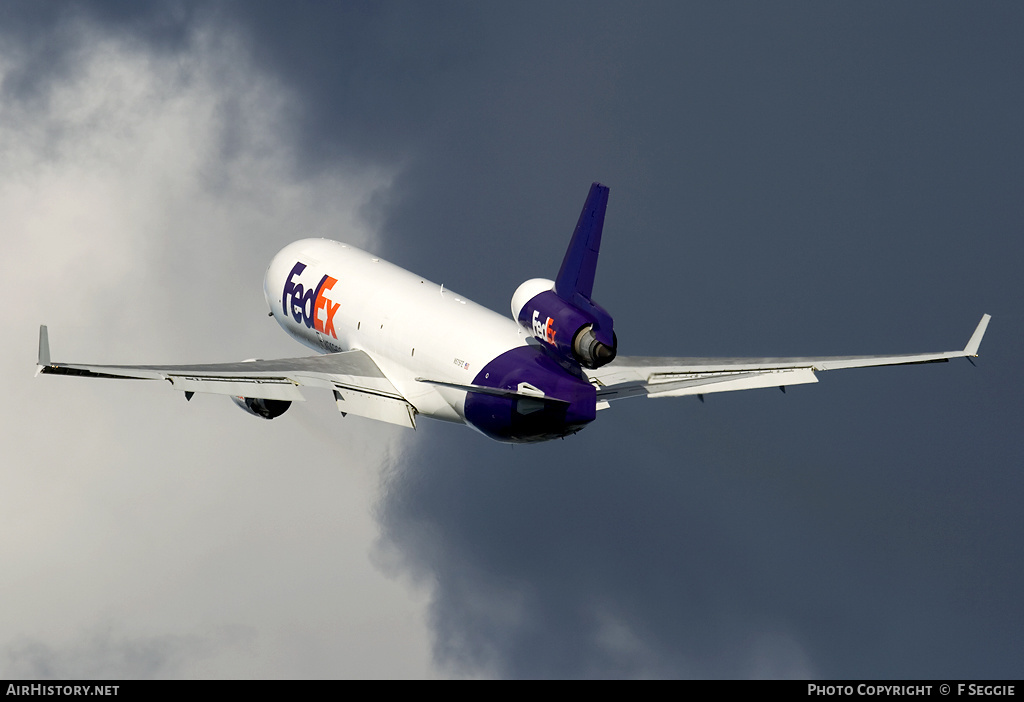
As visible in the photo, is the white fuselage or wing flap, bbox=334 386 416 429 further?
wing flap, bbox=334 386 416 429

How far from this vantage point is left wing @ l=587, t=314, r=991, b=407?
4947 cm

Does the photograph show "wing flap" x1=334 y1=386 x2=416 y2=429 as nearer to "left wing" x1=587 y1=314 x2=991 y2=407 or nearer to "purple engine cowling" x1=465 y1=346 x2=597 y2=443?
"purple engine cowling" x1=465 y1=346 x2=597 y2=443

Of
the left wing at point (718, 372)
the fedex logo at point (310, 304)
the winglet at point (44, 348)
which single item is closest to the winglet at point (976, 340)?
the left wing at point (718, 372)

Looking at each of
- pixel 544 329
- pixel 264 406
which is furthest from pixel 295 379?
pixel 544 329

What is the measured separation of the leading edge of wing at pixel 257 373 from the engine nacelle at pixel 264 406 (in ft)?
6.88

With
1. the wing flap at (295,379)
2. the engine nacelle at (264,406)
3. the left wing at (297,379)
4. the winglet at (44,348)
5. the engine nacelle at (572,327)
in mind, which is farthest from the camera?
the engine nacelle at (264,406)

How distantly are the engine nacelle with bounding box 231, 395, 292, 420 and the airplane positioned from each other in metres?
0.05

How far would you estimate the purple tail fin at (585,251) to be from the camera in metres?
46.2

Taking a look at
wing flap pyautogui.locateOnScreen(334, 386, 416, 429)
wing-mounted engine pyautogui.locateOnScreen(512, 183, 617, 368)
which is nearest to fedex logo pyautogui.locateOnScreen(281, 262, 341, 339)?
wing flap pyautogui.locateOnScreen(334, 386, 416, 429)

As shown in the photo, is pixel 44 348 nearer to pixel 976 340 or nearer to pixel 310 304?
pixel 310 304

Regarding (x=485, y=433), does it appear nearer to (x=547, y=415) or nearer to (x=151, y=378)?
(x=547, y=415)

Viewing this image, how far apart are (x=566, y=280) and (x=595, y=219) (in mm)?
2232

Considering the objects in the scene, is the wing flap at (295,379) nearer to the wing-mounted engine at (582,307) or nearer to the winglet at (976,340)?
the wing-mounted engine at (582,307)

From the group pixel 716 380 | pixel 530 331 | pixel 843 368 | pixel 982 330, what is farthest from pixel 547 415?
pixel 982 330
